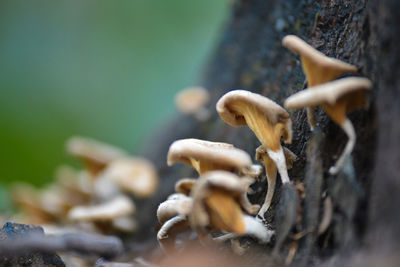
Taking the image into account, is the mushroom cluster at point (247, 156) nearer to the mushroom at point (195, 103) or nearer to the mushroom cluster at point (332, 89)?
the mushroom cluster at point (332, 89)

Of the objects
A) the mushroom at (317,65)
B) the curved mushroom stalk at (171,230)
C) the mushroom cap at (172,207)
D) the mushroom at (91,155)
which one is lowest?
the curved mushroom stalk at (171,230)

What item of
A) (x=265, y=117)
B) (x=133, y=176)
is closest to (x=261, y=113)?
(x=265, y=117)

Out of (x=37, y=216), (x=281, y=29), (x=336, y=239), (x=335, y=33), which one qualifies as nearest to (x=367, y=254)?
(x=336, y=239)

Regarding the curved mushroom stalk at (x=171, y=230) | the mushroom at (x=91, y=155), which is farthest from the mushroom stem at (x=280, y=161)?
the mushroom at (x=91, y=155)

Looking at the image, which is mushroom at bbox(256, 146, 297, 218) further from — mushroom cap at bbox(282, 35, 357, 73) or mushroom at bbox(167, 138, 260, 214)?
mushroom cap at bbox(282, 35, 357, 73)

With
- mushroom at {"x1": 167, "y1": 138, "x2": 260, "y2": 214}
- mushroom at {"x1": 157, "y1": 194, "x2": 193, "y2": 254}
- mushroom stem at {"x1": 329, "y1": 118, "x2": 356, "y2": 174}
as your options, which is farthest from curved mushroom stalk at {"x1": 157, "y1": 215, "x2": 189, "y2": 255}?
mushroom stem at {"x1": 329, "y1": 118, "x2": 356, "y2": 174}

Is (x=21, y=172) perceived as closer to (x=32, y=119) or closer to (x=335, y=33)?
(x=32, y=119)
